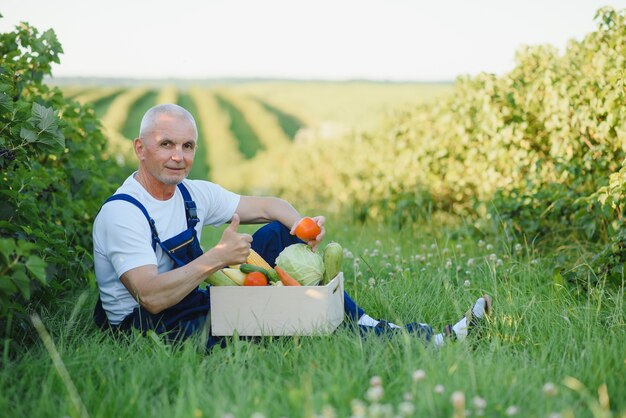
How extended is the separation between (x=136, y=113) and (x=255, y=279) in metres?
25.8

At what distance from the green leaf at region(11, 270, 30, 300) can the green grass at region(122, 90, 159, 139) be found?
738 inches

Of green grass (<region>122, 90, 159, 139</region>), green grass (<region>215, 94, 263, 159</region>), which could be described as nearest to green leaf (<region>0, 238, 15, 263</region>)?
green grass (<region>215, 94, 263, 159</region>)

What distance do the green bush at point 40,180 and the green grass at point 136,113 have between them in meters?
15.9

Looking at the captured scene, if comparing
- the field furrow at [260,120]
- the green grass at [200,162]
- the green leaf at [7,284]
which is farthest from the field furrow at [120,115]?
the green leaf at [7,284]

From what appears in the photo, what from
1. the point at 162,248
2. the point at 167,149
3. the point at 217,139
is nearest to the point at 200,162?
the point at 217,139

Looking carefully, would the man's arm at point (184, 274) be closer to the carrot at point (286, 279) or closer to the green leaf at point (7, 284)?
the carrot at point (286, 279)

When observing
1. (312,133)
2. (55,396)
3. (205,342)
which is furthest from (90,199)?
(312,133)

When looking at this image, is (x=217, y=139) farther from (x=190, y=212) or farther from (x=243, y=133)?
(x=190, y=212)

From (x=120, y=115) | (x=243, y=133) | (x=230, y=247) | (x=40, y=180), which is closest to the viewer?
(x=230, y=247)

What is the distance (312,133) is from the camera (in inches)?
528

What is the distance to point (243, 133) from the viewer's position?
25125 millimetres

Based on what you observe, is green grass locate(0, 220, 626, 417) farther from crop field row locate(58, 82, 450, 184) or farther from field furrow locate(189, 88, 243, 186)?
field furrow locate(189, 88, 243, 186)

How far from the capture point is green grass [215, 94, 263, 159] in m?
22.4

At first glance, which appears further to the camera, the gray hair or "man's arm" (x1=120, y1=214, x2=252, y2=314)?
the gray hair
